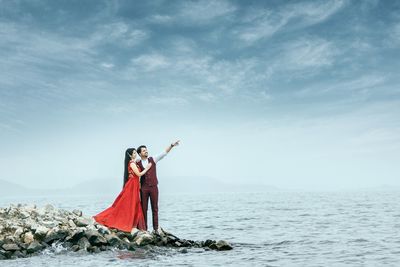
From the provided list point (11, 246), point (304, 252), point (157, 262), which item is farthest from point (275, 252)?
point (11, 246)

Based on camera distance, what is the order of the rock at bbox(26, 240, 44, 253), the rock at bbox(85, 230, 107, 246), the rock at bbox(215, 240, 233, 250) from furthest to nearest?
the rock at bbox(215, 240, 233, 250)
the rock at bbox(85, 230, 107, 246)
the rock at bbox(26, 240, 44, 253)

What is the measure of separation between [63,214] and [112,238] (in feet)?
15.1

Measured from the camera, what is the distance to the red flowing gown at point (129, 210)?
18938 mm

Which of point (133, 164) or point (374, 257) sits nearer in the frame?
point (374, 257)

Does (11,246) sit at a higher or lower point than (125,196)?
lower

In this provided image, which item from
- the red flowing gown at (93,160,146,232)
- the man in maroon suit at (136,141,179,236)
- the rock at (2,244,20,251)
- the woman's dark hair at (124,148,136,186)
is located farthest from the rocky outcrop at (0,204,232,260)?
the woman's dark hair at (124,148,136,186)

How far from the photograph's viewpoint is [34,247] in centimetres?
1666

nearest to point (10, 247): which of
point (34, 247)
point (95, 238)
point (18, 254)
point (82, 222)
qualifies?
point (18, 254)

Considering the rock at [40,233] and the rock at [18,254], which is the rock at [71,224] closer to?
the rock at [40,233]

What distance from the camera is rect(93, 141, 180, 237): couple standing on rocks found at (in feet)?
61.4

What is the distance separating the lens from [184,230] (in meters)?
28.0

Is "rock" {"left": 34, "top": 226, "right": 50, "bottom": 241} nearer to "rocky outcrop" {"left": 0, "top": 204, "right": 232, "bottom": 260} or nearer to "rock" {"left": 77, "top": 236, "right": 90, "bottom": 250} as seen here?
"rocky outcrop" {"left": 0, "top": 204, "right": 232, "bottom": 260}

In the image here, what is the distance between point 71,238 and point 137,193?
9.56ft

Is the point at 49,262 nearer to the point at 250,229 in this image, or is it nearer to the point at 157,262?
the point at 157,262
